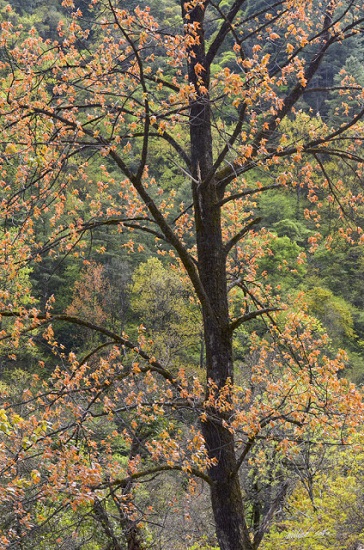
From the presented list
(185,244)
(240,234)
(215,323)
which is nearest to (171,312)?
(185,244)

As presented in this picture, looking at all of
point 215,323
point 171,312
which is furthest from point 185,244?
point 171,312

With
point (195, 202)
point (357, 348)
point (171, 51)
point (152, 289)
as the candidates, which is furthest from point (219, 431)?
point (357, 348)

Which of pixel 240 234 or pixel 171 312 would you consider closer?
pixel 240 234

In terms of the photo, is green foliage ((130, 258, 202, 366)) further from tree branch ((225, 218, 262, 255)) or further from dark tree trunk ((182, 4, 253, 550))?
tree branch ((225, 218, 262, 255))

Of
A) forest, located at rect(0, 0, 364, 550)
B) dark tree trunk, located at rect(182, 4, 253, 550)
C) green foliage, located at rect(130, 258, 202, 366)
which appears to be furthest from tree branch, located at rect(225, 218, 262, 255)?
green foliage, located at rect(130, 258, 202, 366)

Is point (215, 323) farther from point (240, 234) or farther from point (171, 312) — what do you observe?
point (171, 312)

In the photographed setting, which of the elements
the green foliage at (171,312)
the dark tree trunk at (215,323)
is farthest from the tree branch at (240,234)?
the green foliage at (171,312)

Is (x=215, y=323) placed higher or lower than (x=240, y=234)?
lower

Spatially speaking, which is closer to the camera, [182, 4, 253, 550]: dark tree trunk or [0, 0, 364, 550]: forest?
[0, 0, 364, 550]: forest

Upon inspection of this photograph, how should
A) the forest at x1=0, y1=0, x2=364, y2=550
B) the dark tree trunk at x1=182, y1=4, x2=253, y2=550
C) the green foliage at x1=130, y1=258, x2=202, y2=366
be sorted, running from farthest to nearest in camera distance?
the green foliage at x1=130, y1=258, x2=202, y2=366 → the dark tree trunk at x1=182, y1=4, x2=253, y2=550 → the forest at x1=0, y1=0, x2=364, y2=550

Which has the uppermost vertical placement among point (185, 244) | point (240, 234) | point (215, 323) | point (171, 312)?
Result: point (171, 312)

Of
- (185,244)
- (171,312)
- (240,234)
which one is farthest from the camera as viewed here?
(171,312)

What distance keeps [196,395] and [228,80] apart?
2660mm

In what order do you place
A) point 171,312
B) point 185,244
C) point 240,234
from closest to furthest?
point 240,234, point 185,244, point 171,312
